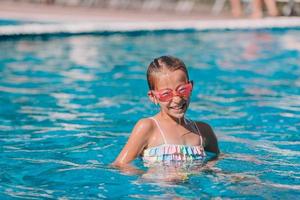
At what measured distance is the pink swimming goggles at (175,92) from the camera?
14.4 feet

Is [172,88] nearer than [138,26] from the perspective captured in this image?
Yes

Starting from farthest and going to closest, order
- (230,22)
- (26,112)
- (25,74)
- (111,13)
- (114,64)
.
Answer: (111,13), (230,22), (114,64), (25,74), (26,112)

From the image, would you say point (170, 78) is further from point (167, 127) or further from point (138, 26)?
point (138, 26)

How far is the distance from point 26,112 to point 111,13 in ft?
30.9

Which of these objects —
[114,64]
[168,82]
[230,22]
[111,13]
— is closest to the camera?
[168,82]

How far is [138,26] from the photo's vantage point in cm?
1376

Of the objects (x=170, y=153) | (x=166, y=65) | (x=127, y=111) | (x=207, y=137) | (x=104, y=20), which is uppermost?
(x=104, y=20)

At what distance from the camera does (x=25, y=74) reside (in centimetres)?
932

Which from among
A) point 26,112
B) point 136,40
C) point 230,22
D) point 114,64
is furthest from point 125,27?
point 26,112

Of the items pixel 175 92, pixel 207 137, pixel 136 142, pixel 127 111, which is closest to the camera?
pixel 175 92

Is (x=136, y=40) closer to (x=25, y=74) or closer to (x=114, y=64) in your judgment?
(x=114, y=64)

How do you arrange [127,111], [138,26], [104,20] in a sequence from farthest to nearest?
1. [104,20]
2. [138,26]
3. [127,111]

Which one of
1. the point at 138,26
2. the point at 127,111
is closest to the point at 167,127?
the point at 127,111

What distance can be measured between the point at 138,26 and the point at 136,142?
370 inches
